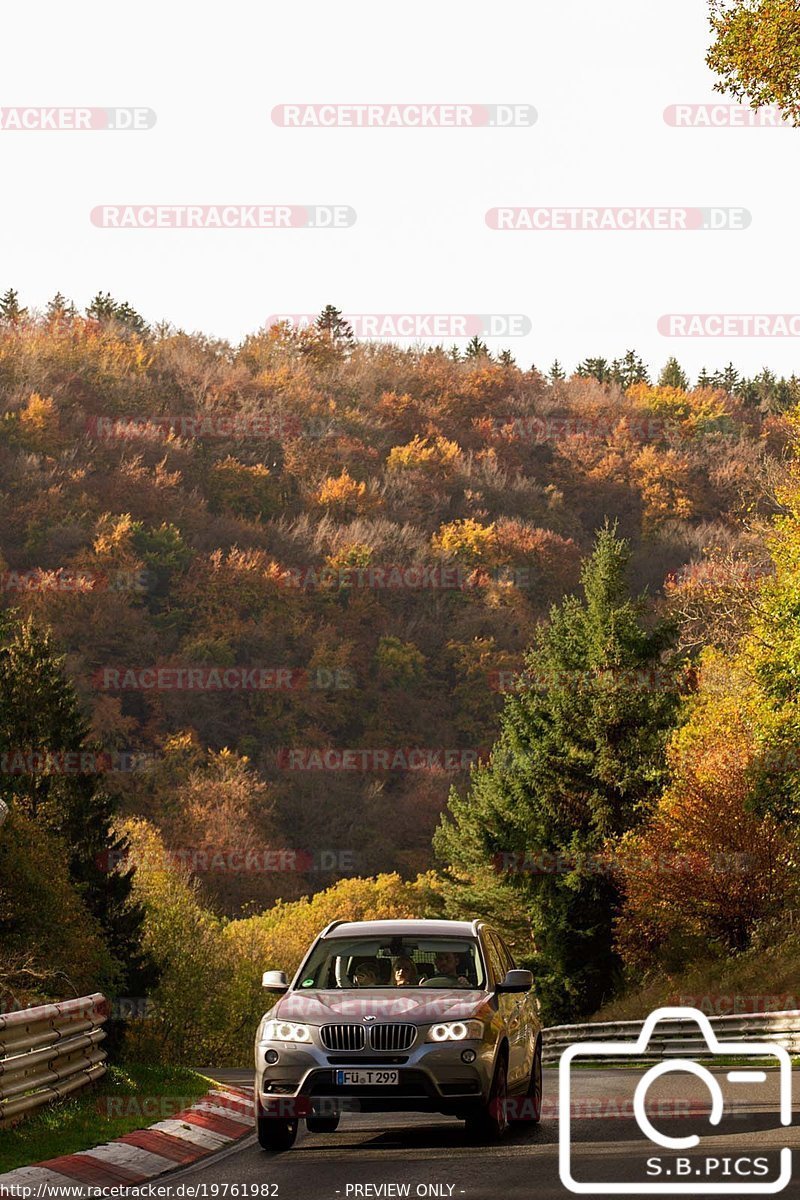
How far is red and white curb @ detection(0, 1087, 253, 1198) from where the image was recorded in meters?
10.3

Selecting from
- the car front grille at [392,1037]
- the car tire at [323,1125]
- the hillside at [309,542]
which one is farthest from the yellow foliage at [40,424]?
the car front grille at [392,1037]

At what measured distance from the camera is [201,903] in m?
91.9

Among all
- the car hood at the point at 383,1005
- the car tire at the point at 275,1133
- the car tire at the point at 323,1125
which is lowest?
the car tire at the point at 323,1125

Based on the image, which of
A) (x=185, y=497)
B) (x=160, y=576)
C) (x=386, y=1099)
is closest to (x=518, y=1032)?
(x=386, y=1099)

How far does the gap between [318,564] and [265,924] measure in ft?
156

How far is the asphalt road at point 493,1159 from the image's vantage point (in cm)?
983

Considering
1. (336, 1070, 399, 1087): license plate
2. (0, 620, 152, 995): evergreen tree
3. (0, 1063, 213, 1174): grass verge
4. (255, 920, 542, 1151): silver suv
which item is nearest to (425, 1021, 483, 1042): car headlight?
(255, 920, 542, 1151): silver suv

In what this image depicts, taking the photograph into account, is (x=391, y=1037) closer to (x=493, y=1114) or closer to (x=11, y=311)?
(x=493, y=1114)

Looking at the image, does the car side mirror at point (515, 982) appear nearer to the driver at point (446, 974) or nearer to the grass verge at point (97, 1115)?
the driver at point (446, 974)

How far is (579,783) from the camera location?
51219 mm

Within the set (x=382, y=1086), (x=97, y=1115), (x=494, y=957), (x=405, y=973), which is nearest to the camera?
(x=382, y=1086)

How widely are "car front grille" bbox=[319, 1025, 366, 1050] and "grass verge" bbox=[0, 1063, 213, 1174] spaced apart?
6.15 ft

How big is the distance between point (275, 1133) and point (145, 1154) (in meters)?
0.99

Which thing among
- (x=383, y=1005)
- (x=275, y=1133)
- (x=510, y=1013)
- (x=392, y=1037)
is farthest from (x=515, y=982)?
(x=275, y=1133)
